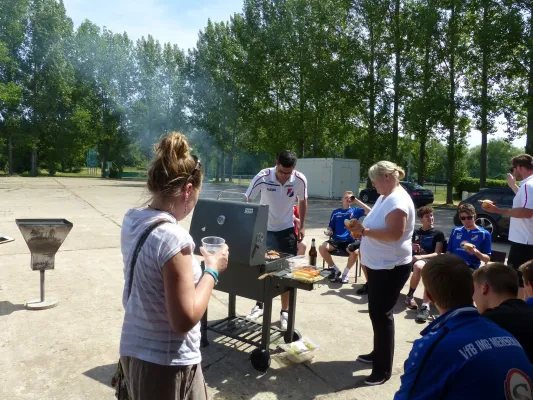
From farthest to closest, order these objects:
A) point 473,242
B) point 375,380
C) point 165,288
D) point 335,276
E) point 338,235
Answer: point 338,235
point 335,276
point 473,242
point 375,380
point 165,288

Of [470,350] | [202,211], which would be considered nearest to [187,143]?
[470,350]

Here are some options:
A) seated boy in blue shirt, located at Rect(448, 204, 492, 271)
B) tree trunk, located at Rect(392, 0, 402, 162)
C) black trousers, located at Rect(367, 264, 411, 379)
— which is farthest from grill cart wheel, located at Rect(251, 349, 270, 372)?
tree trunk, located at Rect(392, 0, 402, 162)

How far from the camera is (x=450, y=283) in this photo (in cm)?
176

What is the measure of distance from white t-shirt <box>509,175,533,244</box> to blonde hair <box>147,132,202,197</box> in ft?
12.6

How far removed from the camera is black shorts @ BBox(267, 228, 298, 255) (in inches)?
Answer: 172

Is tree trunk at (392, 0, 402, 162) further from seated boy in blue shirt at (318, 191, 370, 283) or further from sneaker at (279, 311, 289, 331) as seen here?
sneaker at (279, 311, 289, 331)

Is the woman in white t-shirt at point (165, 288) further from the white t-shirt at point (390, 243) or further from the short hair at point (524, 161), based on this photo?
the short hair at point (524, 161)

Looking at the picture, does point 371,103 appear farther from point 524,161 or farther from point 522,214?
point 522,214

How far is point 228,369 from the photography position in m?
3.45

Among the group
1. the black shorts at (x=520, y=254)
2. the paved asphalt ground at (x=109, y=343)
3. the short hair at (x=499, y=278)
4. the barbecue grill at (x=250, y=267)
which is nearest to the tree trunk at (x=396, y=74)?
the paved asphalt ground at (x=109, y=343)

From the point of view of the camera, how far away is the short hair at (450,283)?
175 cm

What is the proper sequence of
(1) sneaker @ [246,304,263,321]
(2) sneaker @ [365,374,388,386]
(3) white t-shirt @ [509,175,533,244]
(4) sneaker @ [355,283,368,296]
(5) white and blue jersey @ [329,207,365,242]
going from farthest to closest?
(5) white and blue jersey @ [329,207,365,242], (4) sneaker @ [355,283,368,296], (1) sneaker @ [246,304,263,321], (3) white t-shirt @ [509,175,533,244], (2) sneaker @ [365,374,388,386]

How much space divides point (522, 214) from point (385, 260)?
195 cm

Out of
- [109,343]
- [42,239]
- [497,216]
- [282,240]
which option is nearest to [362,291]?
[282,240]
